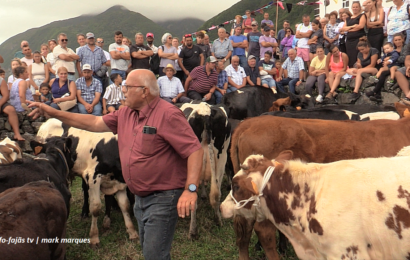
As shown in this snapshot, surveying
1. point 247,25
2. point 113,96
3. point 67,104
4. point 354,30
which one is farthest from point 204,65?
point 247,25

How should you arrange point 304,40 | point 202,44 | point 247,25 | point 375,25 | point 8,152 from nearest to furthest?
point 8,152 → point 375,25 → point 202,44 → point 304,40 → point 247,25

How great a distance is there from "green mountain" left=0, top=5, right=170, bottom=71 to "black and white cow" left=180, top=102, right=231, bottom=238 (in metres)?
53.6

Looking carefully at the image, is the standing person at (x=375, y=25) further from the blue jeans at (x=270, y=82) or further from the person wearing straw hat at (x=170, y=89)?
the person wearing straw hat at (x=170, y=89)

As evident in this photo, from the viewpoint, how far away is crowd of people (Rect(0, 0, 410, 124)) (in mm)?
9781

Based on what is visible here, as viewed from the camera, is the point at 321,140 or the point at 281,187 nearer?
the point at 281,187

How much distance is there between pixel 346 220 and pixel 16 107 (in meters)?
9.11

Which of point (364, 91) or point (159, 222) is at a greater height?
point (159, 222)

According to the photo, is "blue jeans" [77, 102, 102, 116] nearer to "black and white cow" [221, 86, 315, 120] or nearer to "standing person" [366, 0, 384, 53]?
"black and white cow" [221, 86, 315, 120]

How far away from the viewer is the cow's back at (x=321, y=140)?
5289 millimetres

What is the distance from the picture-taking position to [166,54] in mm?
11227

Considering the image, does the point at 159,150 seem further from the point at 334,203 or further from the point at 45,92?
the point at 45,92

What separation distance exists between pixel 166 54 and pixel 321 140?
6891 mm

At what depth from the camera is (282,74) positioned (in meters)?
13.8

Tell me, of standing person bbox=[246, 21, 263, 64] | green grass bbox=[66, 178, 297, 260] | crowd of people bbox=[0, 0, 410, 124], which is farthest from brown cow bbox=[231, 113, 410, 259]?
standing person bbox=[246, 21, 263, 64]
